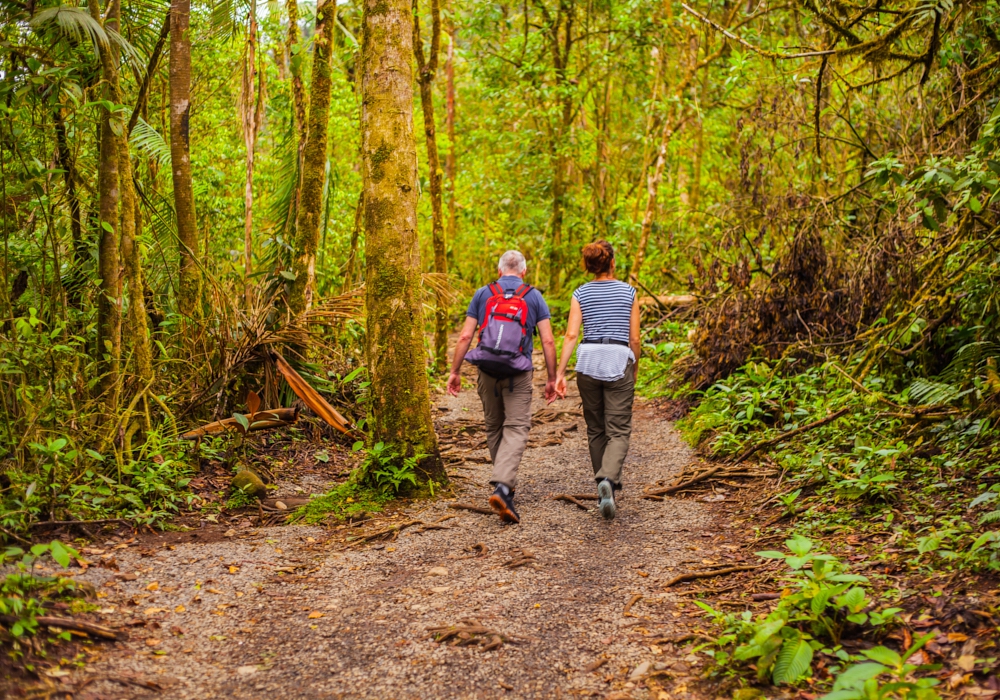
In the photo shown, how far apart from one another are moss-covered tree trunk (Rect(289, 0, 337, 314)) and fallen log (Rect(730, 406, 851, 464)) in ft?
17.3

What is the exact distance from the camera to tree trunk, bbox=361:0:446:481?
251 inches

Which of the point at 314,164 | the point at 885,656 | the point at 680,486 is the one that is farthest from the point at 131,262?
the point at 885,656

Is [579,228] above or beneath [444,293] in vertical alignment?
above

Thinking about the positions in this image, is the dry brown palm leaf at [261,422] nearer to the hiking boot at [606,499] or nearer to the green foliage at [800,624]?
the hiking boot at [606,499]

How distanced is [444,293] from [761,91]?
4.90 meters

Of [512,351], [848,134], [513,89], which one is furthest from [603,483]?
[513,89]

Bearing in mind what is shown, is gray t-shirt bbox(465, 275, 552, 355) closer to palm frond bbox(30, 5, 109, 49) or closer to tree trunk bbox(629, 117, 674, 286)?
palm frond bbox(30, 5, 109, 49)

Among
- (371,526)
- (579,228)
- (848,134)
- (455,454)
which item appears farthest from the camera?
(579,228)

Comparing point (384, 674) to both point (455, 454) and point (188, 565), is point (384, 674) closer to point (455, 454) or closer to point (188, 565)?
point (188, 565)

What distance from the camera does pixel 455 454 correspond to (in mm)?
8320

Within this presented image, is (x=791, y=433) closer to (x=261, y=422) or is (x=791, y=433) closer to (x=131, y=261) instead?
(x=261, y=422)

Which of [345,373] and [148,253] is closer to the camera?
[148,253]

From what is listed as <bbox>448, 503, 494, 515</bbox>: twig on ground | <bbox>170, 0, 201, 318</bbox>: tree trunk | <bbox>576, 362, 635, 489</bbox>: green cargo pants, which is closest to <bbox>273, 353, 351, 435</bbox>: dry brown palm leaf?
<bbox>170, 0, 201, 318</bbox>: tree trunk

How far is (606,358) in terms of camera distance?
6.07 m
